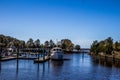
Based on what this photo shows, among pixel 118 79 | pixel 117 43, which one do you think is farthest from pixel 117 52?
pixel 118 79

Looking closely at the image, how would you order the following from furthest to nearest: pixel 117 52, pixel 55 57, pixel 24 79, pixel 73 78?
1. pixel 117 52
2. pixel 55 57
3. pixel 73 78
4. pixel 24 79

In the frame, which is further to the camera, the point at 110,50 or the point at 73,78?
the point at 110,50

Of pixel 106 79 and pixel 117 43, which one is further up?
pixel 117 43

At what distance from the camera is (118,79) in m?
63.6

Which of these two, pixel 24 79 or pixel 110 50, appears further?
pixel 110 50

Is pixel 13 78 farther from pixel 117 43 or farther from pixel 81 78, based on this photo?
pixel 117 43

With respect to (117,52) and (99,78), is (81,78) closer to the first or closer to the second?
(99,78)

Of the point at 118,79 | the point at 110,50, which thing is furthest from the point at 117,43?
the point at 118,79

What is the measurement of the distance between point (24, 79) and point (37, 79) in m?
2.92

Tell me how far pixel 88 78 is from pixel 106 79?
418 centimetres

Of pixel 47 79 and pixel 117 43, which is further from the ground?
pixel 117 43

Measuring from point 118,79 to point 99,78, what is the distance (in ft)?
14.4

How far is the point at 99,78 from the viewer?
64312mm

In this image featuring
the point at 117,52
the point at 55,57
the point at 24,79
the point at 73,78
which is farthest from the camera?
the point at 117,52
